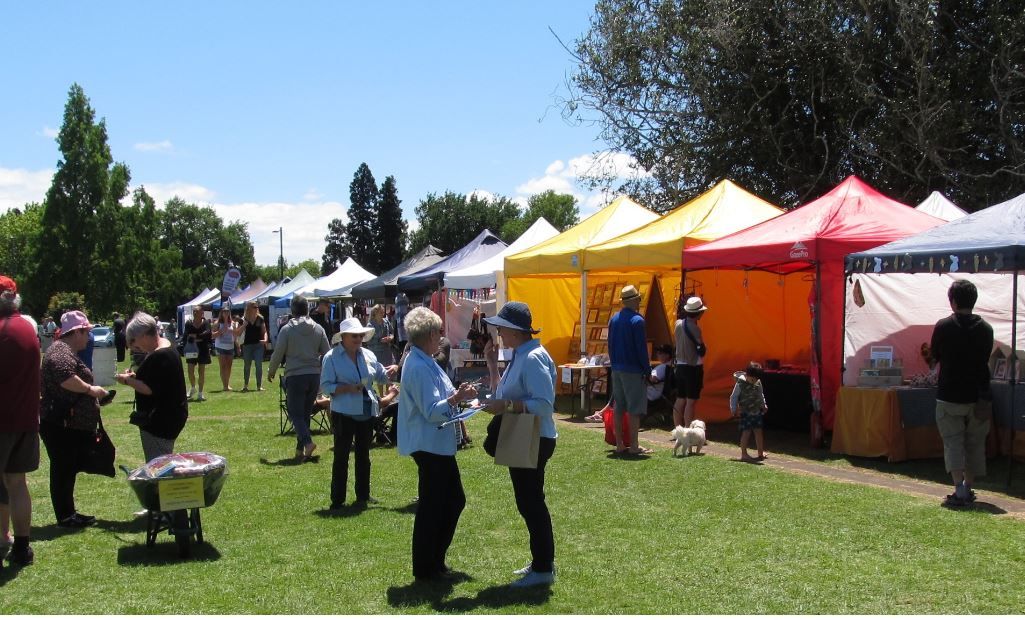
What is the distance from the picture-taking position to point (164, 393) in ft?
21.2

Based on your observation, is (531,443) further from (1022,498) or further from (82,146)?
(82,146)

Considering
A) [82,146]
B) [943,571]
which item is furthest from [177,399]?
[82,146]

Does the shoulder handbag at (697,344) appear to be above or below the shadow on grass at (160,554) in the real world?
above

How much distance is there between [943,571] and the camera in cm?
526

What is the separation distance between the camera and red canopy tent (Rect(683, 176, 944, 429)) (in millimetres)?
10141

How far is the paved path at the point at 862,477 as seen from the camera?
7242mm

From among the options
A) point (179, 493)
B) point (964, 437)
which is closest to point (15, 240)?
point (179, 493)

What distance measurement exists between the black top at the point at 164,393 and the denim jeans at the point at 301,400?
3119mm

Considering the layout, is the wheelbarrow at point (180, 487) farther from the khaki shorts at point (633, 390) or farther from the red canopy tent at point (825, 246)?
the red canopy tent at point (825, 246)

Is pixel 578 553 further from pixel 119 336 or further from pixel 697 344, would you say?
Result: pixel 119 336

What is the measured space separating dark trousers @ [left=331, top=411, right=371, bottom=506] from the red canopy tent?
5391 mm

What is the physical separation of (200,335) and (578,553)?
488 inches

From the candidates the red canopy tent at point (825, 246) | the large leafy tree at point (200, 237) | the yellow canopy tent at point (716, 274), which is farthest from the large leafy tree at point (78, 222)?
the large leafy tree at point (200, 237)

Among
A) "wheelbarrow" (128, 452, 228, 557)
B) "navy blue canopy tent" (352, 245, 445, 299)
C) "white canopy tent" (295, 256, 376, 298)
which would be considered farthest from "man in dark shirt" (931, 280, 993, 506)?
"white canopy tent" (295, 256, 376, 298)
